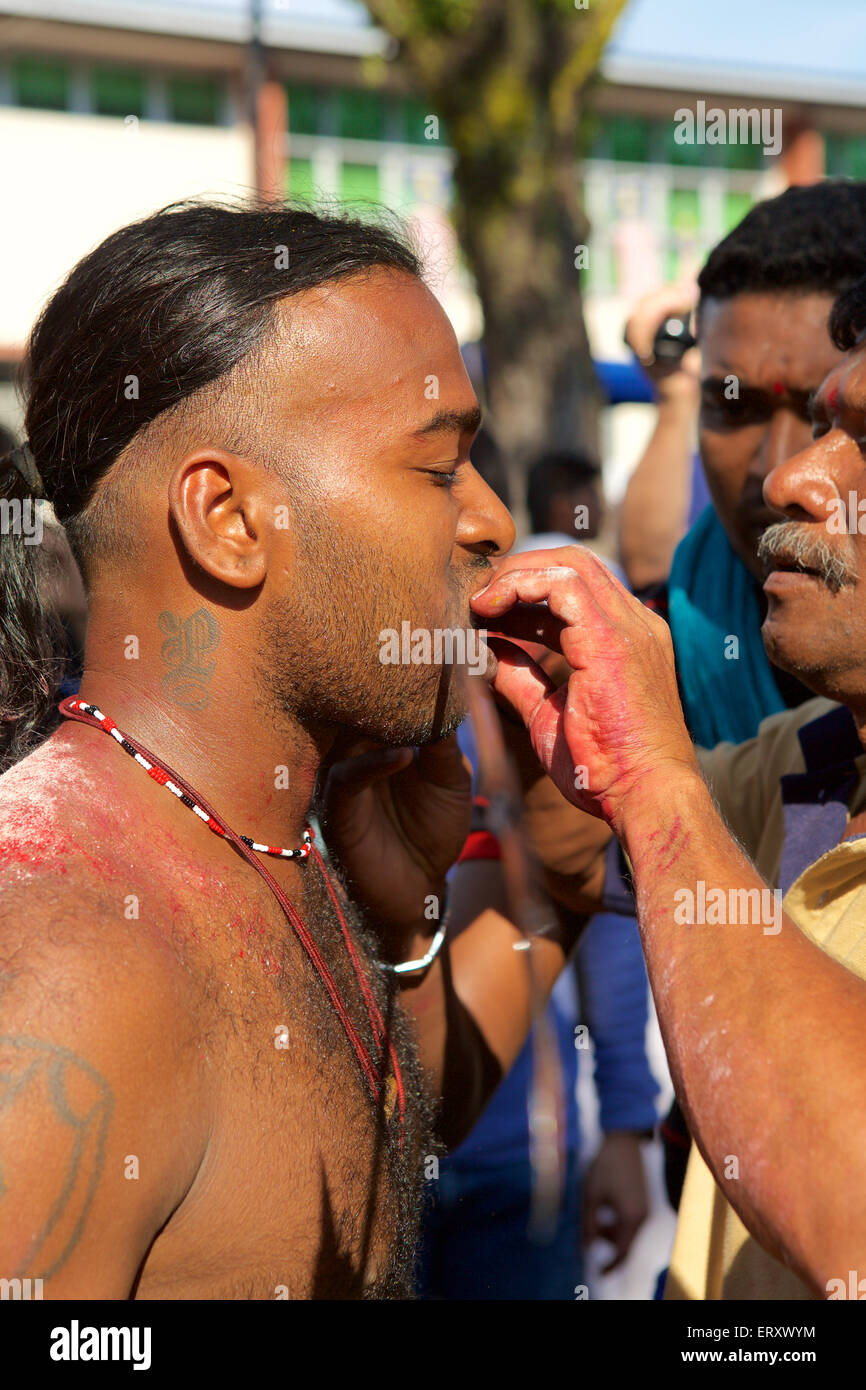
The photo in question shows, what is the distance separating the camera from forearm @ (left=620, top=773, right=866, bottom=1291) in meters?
1.42

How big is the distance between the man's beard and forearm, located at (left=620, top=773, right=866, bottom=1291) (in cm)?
61

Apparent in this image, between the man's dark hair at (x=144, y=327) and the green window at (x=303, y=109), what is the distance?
22187 mm

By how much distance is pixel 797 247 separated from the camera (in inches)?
130

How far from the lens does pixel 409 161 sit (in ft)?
76.0

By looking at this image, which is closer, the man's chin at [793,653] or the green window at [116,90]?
the man's chin at [793,653]

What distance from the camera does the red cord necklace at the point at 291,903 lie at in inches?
76.0

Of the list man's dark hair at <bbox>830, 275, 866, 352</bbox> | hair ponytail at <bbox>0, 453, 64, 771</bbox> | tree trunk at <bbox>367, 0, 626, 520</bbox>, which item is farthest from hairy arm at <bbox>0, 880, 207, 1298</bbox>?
tree trunk at <bbox>367, 0, 626, 520</bbox>

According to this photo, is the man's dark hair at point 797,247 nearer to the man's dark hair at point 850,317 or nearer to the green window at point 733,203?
the man's dark hair at point 850,317

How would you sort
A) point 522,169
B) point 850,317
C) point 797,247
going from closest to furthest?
point 850,317 → point 797,247 → point 522,169

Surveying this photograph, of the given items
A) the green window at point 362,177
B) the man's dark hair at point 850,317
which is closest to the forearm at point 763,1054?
the man's dark hair at point 850,317

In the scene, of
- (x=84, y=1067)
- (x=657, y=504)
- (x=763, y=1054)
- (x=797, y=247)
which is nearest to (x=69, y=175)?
(x=657, y=504)

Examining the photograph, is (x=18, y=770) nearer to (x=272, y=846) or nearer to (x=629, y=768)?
(x=272, y=846)

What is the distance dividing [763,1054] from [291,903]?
85 centimetres

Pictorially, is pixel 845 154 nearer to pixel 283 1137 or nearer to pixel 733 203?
pixel 733 203
